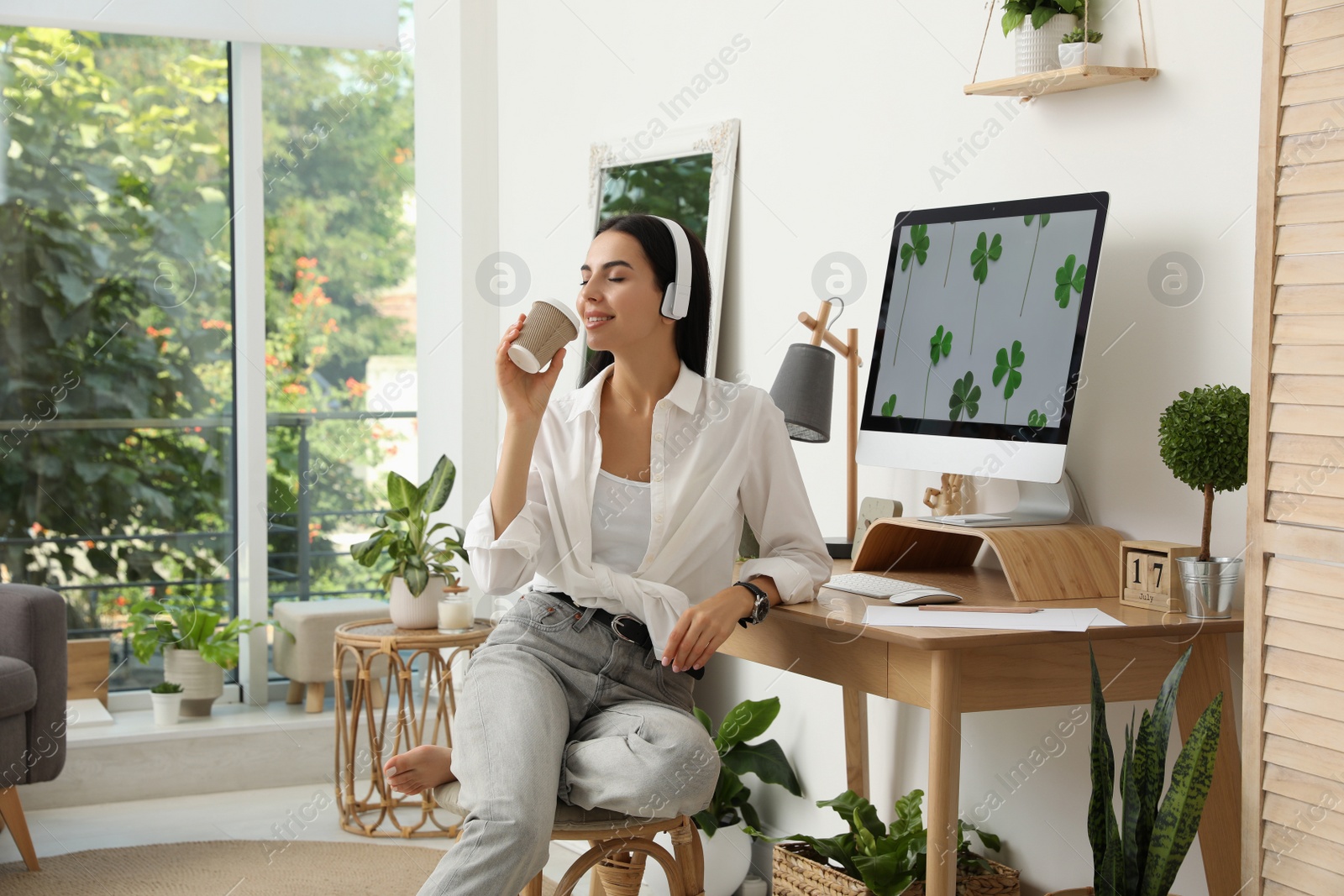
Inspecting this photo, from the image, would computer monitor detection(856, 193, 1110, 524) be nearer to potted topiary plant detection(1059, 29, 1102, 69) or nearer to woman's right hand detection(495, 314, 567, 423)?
potted topiary plant detection(1059, 29, 1102, 69)

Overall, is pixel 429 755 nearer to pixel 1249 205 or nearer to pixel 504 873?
pixel 504 873

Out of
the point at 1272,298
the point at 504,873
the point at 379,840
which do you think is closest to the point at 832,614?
the point at 504,873

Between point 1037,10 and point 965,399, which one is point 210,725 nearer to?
point 965,399

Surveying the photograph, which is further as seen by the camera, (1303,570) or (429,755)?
(429,755)

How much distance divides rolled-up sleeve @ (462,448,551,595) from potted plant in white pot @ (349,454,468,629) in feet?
5.32

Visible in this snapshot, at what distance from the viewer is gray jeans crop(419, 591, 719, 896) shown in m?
1.71

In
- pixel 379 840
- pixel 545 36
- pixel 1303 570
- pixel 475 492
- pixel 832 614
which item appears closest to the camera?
pixel 1303 570

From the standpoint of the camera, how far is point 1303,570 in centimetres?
169

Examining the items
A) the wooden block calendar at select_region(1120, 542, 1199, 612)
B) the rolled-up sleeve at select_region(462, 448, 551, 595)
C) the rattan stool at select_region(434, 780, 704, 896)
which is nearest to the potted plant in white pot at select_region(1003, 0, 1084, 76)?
the wooden block calendar at select_region(1120, 542, 1199, 612)

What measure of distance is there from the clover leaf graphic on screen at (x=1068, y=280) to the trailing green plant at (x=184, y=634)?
116 inches

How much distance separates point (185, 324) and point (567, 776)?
10.1ft

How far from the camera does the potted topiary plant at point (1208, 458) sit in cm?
185

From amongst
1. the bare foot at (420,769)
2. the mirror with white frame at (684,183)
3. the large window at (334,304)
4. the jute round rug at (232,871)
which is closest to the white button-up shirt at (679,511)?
the bare foot at (420,769)

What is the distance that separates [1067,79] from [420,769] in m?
1.48
